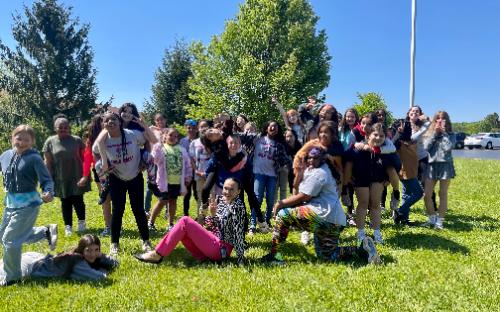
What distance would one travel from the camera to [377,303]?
10.7 ft

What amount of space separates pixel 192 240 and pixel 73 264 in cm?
143

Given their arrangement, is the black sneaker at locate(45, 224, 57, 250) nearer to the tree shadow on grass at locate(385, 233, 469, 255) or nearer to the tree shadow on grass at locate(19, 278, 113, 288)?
the tree shadow on grass at locate(19, 278, 113, 288)

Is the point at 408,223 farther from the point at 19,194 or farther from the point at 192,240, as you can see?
the point at 19,194

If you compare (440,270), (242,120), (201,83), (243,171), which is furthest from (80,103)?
(440,270)

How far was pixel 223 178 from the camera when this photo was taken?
509 cm

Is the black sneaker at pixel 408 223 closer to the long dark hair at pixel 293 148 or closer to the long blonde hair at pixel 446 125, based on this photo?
the long blonde hair at pixel 446 125

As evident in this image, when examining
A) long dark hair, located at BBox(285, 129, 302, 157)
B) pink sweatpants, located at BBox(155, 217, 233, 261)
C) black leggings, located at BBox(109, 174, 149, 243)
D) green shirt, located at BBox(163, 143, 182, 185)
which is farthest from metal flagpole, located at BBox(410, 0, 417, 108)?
black leggings, located at BBox(109, 174, 149, 243)

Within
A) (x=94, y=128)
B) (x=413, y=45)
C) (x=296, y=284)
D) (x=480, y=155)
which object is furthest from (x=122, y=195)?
(x=480, y=155)

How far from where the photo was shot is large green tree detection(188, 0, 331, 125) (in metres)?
18.9

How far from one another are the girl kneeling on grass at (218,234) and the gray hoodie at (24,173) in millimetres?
1459

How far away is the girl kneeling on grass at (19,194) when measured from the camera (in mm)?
3801

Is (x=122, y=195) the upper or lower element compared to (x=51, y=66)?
lower

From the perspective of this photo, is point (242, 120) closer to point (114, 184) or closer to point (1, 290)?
point (114, 184)

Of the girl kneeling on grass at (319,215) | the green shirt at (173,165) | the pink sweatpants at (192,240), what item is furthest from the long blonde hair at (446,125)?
the green shirt at (173,165)
